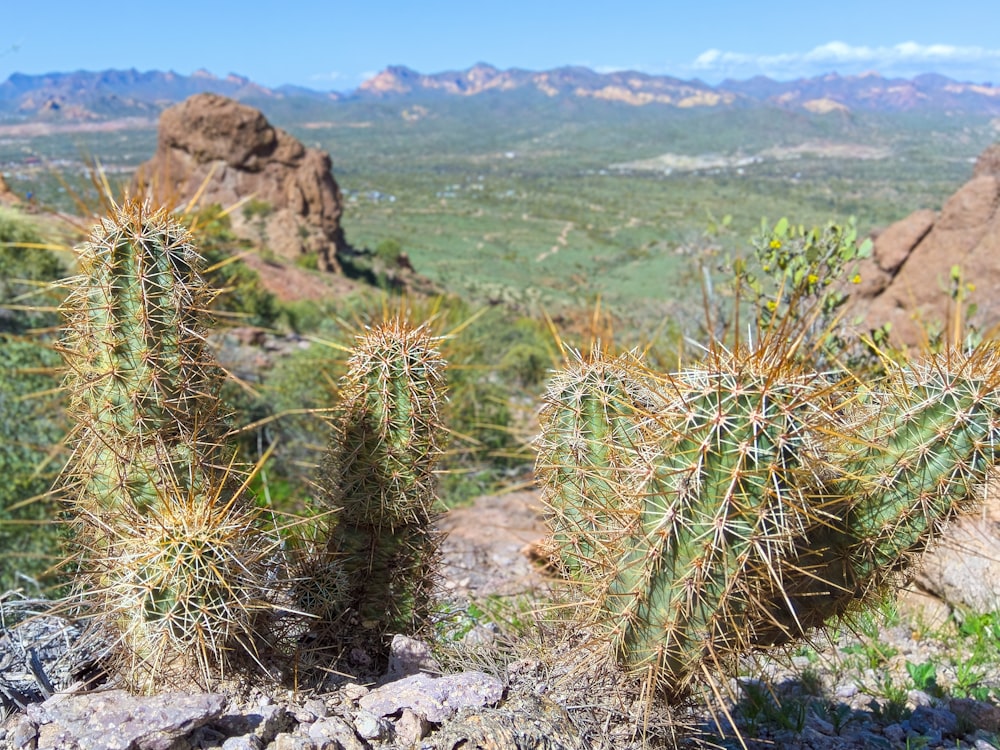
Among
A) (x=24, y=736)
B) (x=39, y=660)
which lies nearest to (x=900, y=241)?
(x=39, y=660)

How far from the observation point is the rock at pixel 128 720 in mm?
1917

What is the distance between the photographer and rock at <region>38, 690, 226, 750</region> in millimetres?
1917

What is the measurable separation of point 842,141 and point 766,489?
16886cm

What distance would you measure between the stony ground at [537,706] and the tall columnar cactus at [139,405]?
8.4 inches

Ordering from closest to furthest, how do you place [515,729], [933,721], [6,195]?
[515,729] < [933,721] < [6,195]

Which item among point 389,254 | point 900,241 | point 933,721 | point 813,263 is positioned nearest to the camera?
point 933,721

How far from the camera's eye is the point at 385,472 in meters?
2.75

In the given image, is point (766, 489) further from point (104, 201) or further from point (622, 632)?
point (104, 201)

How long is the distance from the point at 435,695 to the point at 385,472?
31.0 inches

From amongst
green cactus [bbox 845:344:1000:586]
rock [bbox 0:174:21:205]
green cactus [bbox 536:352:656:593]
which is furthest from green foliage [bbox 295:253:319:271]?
green cactus [bbox 845:344:1000:586]

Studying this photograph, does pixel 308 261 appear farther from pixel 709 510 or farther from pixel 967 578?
pixel 709 510

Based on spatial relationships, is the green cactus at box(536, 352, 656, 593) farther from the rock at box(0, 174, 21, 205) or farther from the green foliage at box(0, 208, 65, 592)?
the rock at box(0, 174, 21, 205)

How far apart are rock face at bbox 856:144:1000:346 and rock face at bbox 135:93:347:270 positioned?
56.4ft

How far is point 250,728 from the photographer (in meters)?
2.10
